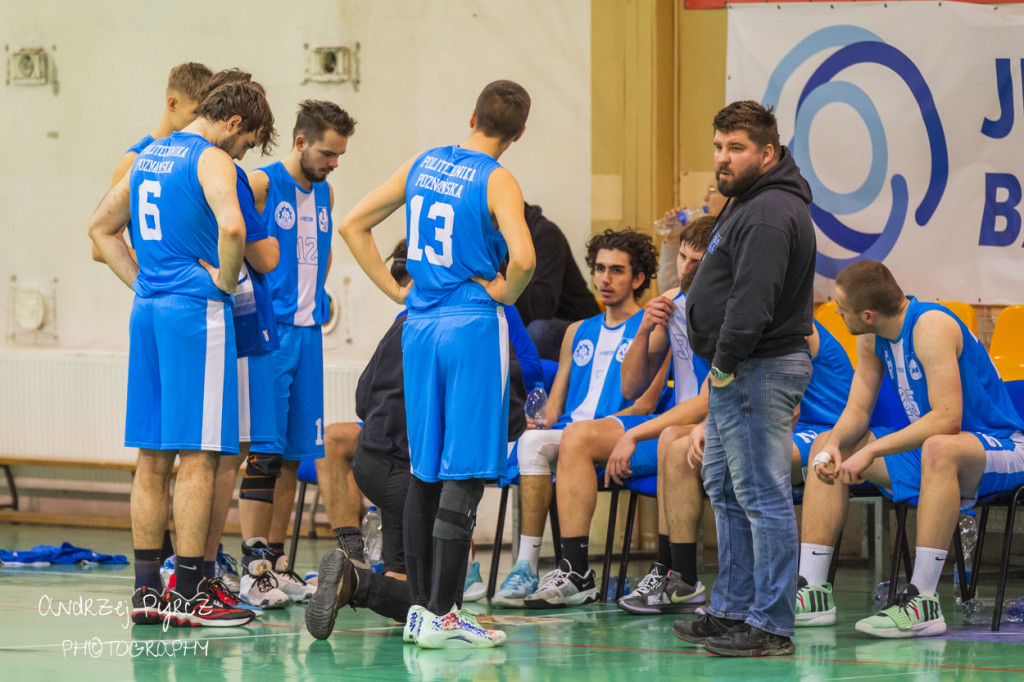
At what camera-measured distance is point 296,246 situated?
5445 millimetres

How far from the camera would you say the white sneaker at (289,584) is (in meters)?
5.40

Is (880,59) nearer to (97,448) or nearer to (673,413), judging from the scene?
(673,413)

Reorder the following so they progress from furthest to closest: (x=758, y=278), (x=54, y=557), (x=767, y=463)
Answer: (x=54, y=557), (x=767, y=463), (x=758, y=278)

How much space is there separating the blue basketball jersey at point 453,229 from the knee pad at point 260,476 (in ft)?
4.39

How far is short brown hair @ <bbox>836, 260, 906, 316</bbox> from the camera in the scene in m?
4.69

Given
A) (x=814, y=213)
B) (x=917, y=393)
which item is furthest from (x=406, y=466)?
(x=814, y=213)

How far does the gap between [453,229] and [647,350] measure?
1706 millimetres

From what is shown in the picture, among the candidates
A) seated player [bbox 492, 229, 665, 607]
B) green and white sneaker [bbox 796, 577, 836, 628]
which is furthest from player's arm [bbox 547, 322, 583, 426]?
green and white sneaker [bbox 796, 577, 836, 628]

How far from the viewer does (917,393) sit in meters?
4.85

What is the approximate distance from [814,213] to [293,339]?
293 centimetres

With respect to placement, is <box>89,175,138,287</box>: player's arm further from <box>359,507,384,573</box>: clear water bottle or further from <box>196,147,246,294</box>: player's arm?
<box>359,507,384,573</box>: clear water bottle

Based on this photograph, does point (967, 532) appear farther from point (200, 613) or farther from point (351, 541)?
point (200, 613)

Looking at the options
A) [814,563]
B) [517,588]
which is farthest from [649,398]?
[814,563]

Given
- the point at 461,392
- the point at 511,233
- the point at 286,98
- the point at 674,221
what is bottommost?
the point at 461,392
